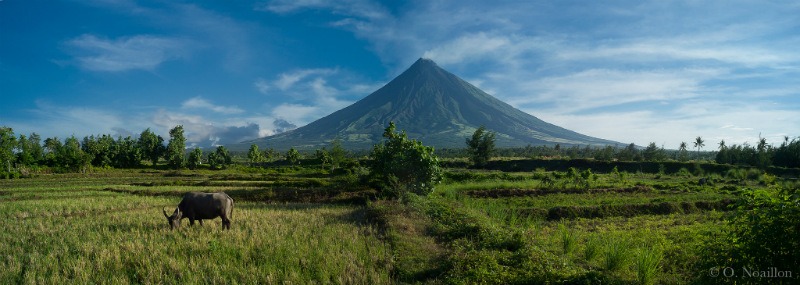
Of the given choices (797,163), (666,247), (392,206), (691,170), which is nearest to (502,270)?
(666,247)

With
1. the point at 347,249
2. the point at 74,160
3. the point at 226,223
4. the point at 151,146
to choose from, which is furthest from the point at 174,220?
the point at 151,146

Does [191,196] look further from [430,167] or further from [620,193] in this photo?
[620,193]

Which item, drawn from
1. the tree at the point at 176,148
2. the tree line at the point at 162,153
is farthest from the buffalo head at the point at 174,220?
the tree at the point at 176,148

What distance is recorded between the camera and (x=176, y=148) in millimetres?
73250

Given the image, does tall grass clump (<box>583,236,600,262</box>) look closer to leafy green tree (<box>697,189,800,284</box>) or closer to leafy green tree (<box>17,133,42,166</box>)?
leafy green tree (<box>697,189,800,284</box>)

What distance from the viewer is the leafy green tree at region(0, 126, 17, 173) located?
160 ft

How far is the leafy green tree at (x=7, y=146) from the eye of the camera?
160ft

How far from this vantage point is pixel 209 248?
864 cm

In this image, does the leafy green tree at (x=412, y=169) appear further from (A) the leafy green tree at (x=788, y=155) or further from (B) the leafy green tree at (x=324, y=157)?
(A) the leafy green tree at (x=788, y=155)

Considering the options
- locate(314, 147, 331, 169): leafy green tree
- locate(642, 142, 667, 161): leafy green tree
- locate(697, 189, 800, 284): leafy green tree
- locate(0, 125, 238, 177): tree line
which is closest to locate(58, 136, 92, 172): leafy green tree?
locate(0, 125, 238, 177): tree line

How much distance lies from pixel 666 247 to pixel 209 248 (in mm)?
12282

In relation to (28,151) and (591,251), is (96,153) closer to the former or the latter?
(28,151)

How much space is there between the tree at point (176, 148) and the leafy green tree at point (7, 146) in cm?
2118

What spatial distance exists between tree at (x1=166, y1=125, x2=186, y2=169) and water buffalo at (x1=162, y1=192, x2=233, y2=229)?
219ft
